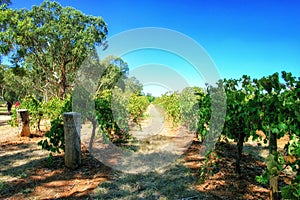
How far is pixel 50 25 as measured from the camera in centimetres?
2123

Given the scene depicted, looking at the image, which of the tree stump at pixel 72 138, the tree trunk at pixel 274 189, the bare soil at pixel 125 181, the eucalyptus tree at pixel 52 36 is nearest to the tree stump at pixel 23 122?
the bare soil at pixel 125 181

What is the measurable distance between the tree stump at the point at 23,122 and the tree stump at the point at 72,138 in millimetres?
4110

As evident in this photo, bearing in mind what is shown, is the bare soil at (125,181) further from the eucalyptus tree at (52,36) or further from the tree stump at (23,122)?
the eucalyptus tree at (52,36)

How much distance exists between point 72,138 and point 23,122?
426 cm

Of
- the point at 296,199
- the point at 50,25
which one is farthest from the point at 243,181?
the point at 50,25

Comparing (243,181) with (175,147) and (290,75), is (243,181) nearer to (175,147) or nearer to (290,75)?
(290,75)

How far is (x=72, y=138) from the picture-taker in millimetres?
4605

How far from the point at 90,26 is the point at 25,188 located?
21.9 meters

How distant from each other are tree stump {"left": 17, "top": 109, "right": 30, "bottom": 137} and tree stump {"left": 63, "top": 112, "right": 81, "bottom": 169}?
411cm

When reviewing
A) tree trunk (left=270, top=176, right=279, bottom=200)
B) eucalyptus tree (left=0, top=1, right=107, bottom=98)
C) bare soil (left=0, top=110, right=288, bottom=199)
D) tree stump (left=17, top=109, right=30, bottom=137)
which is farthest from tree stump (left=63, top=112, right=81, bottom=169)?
eucalyptus tree (left=0, top=1, right=107, bottom=98)

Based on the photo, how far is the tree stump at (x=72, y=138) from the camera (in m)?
4.60

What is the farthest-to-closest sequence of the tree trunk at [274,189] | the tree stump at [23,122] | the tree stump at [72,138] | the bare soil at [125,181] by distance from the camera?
the tree stump at [23,122]
the tree stump at [72,138]
the bare soil at [125,181]
the tree trunk at [274,189]

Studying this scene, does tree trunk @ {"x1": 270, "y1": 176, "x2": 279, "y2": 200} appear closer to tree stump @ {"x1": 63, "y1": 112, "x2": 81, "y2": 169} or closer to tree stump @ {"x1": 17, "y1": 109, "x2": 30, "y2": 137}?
tree stump @ {"x1": 63, "y1": 112, "x2": 81, "y2": 169}

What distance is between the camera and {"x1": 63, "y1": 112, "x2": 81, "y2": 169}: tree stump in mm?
4598
